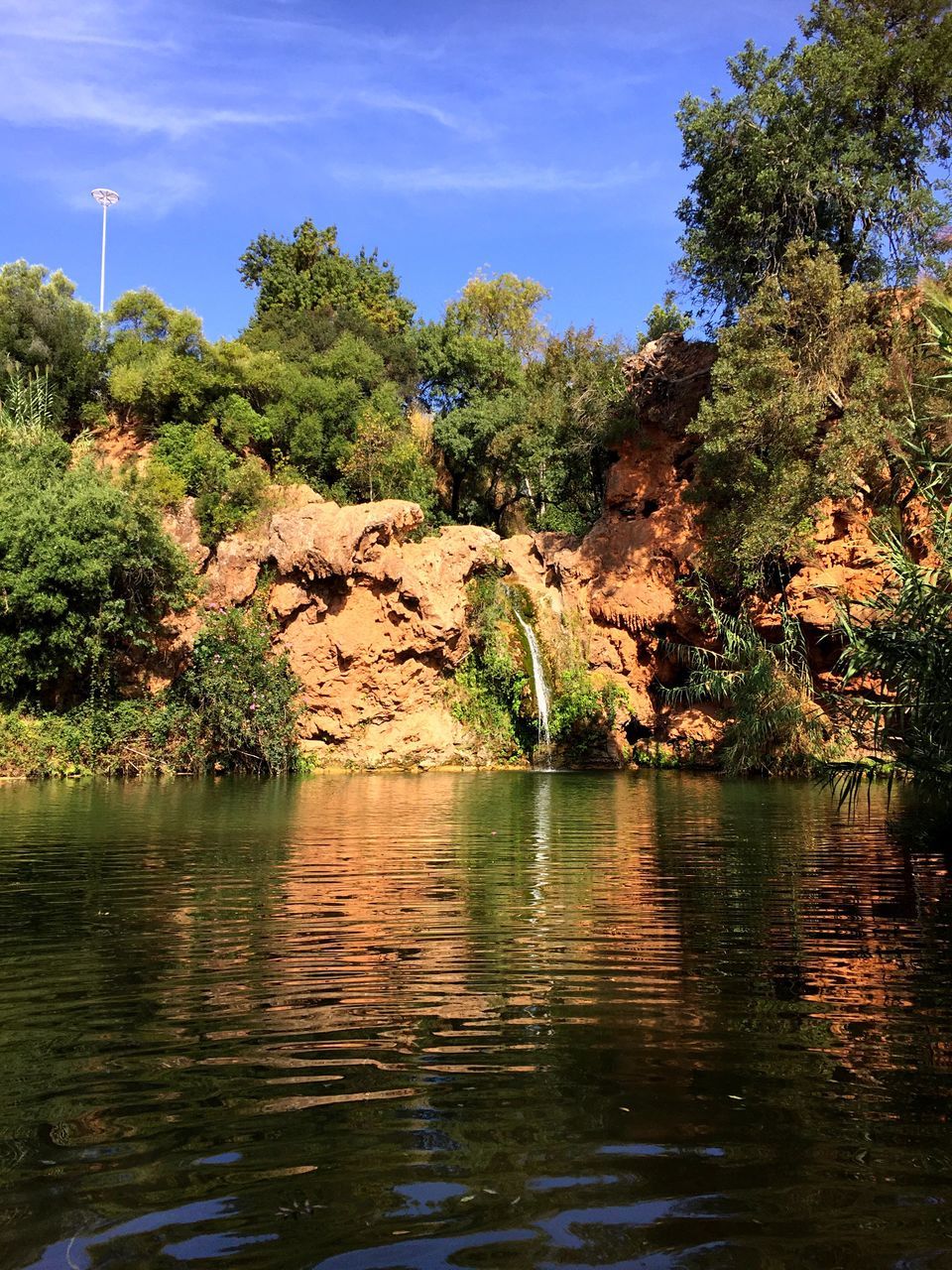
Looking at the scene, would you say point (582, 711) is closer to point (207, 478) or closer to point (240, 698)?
point (240, 698)

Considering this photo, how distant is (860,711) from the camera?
12188mm

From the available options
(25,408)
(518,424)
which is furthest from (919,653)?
(25,408)

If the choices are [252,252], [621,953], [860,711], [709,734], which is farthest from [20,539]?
[252,252]

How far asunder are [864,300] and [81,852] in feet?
73.8

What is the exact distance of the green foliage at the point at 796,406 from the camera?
24000mm

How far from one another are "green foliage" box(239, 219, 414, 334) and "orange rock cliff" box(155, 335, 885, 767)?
62.9 feet

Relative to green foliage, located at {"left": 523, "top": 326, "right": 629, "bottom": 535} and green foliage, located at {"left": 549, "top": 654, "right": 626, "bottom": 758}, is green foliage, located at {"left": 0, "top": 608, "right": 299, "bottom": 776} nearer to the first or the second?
green foliage, located at {"left": 549, "top": 654, "right": 626, "bottom": 758}

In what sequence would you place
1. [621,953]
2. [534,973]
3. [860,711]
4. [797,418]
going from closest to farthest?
[534,973] < [621,953] < [860,711] < [797,418]

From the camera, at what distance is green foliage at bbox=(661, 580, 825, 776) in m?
18.5

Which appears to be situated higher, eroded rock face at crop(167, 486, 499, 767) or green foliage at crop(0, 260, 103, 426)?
green foliage at crop(0, 260, 103, 426)

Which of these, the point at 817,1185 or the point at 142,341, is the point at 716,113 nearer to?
the point at 142,341

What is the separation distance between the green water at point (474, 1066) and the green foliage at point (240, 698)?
16.3 m

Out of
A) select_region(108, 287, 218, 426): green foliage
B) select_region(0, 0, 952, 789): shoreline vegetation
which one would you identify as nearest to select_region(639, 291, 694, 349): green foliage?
select_region(0, 0, 952, 789): shoreline vegetation

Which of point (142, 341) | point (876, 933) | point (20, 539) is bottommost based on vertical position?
point (876, 933)
